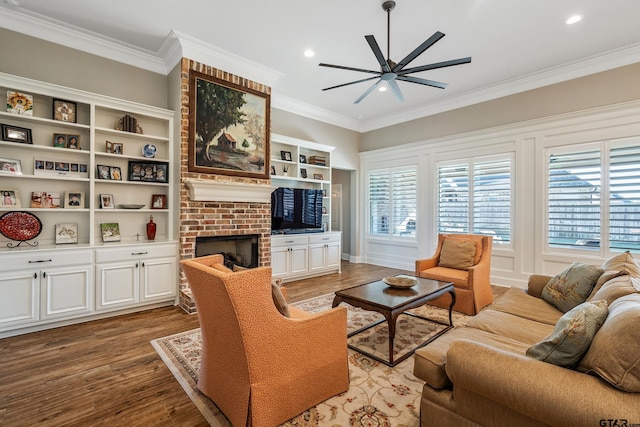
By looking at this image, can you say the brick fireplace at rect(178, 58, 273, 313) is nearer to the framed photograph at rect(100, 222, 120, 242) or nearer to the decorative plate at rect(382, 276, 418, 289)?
the framed photograph at rect(100, 222, 120, 242)

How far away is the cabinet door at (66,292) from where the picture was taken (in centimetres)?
305

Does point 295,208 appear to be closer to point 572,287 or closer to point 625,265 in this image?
point 572,287

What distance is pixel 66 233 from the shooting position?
11.4 feet

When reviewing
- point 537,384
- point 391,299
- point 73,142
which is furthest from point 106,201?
point 537,384

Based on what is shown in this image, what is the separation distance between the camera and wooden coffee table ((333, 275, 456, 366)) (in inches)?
94.3

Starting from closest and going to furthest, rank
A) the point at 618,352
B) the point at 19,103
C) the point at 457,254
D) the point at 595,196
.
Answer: the point at 618,352 → the point at 19,103 → the point at 457,254 → the point at 595,196

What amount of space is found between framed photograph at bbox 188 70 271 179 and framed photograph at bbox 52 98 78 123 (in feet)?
4.13

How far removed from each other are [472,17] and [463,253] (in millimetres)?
2782

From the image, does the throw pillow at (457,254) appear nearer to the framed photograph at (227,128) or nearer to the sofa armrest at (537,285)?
the sofa armrest at (537,285)

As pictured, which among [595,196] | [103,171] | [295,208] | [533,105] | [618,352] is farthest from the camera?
[295,208]

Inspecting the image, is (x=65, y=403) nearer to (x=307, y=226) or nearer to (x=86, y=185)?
(x=86, y=185)

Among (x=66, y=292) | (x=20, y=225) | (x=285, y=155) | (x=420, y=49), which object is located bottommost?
(x=66, y=292)

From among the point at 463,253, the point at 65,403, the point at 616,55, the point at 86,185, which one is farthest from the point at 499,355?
the point at 616,55

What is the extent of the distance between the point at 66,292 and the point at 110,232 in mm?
826
